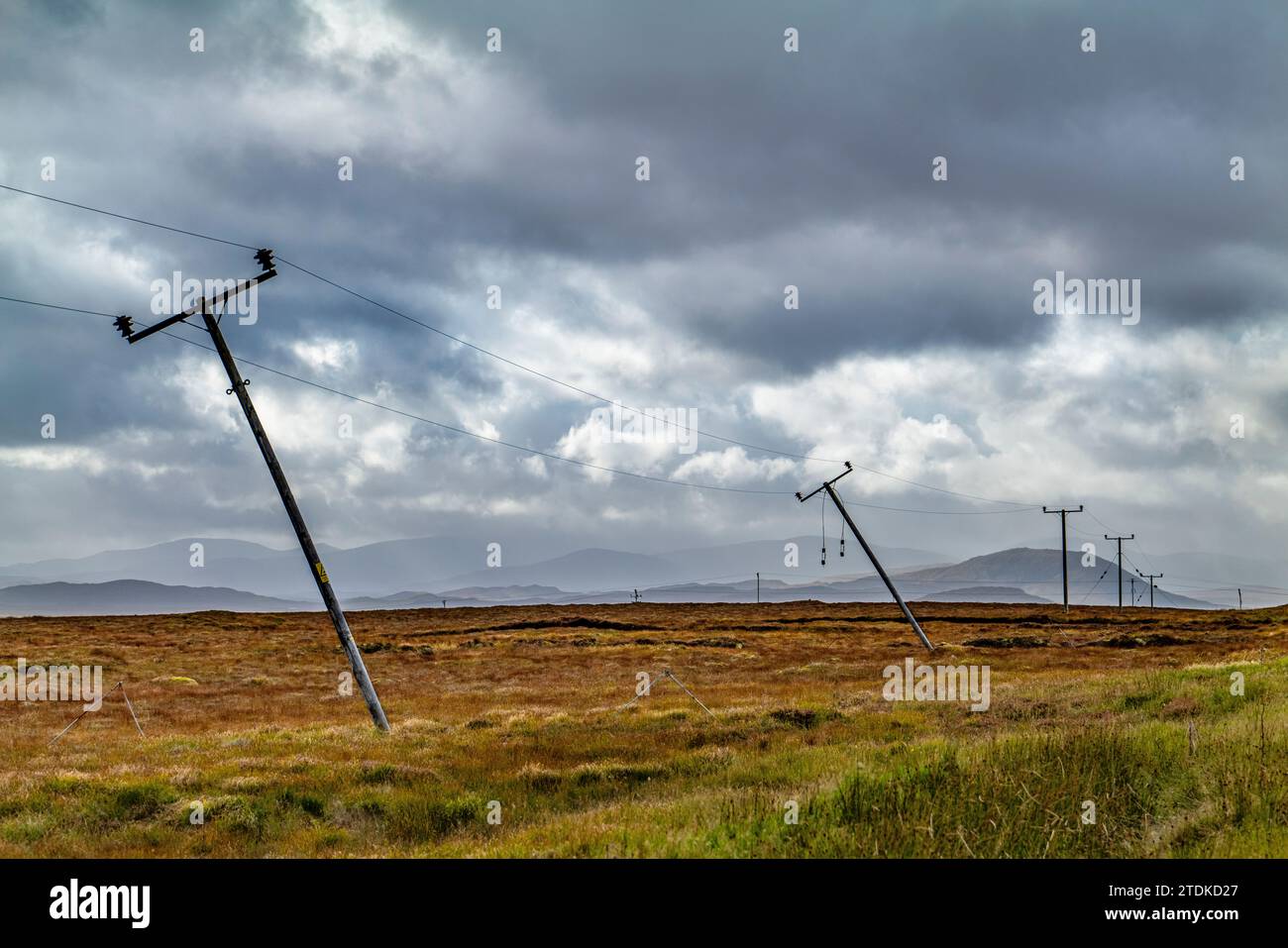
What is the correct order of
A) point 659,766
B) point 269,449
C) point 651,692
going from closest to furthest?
point 659,766 < point 269,449 < point 651,692

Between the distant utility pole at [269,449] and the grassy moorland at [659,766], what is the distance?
1.40m

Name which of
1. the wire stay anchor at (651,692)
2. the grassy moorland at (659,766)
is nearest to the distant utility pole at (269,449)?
the grassy moorland at (659,766)

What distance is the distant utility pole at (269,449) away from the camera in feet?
73.6

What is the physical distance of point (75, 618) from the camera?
97.0 metres

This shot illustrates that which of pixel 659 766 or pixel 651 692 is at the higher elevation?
pixel 659 766

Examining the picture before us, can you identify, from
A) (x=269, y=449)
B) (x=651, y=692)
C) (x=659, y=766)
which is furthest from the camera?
(x=651, y=692)

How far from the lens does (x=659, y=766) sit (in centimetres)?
1677

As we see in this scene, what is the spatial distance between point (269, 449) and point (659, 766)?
14023mm

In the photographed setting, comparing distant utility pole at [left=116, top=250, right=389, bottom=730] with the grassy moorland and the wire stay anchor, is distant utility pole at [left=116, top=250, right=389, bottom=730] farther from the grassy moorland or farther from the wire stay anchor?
the wire stay anchor

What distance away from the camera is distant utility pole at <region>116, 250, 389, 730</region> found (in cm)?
2244

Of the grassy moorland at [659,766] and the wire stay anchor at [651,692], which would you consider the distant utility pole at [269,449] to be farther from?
the wire stay anchor at [651,692]
